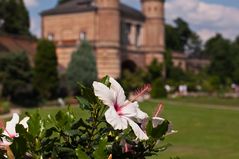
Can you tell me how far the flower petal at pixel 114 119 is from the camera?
6.06 feet

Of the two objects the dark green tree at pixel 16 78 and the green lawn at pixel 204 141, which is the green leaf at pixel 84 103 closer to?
the green lawn at pixel 204 141

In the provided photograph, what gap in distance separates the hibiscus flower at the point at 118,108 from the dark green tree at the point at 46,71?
33725mm

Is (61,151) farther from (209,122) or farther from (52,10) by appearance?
(52,10)

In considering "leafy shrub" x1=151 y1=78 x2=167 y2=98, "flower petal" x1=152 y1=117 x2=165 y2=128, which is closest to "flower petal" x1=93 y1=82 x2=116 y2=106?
"flower petal" x1=152 y1=117 x2=165 y2=128

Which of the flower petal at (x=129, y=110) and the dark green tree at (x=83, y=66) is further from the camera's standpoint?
the dark green tree at (x=83, y=66)

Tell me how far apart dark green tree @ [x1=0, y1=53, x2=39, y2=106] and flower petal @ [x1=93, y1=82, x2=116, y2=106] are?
30897 mm

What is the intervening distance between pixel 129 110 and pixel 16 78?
31565mm

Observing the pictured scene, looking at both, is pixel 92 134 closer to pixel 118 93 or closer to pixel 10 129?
pixel 118 93

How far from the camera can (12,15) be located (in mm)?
62625

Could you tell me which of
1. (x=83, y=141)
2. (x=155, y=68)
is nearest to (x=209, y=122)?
(x=83, y=141)

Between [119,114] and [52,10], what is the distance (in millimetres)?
51804

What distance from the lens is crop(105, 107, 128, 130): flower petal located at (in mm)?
1847

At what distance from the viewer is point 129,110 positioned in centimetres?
195

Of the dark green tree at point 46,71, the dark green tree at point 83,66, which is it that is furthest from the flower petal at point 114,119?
the dark green tree at point 83,66
